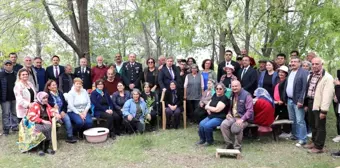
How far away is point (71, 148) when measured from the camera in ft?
19.9

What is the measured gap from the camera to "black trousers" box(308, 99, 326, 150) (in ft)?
17.6

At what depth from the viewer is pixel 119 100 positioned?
281 inches

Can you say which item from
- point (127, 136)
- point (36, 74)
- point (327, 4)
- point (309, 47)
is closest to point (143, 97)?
point (127, 136)

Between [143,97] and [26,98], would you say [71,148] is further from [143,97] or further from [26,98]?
[143,97]

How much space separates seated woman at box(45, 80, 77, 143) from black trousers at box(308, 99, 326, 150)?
462cm

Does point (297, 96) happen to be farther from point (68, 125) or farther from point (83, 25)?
point (83, 25)

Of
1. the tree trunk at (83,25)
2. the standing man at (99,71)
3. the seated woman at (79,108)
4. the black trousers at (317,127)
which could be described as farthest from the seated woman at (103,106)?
the black trousers at (317,127)

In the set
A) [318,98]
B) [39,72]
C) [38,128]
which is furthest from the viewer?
[39,72]

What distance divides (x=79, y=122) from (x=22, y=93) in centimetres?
127

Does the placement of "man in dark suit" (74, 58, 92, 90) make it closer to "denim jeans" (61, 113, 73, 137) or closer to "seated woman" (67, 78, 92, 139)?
"seated woman" (67, 78, 92, 139)

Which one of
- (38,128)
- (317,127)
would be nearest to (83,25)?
(38,128)

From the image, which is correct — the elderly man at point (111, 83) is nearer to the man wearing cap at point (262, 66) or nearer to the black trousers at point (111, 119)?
the black trousers at point (111, 119)

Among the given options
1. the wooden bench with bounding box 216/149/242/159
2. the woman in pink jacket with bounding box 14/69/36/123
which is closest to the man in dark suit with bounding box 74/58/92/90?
the woman in pink jacket with bounding box 14/69/36/123

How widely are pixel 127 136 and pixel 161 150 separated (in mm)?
1237
